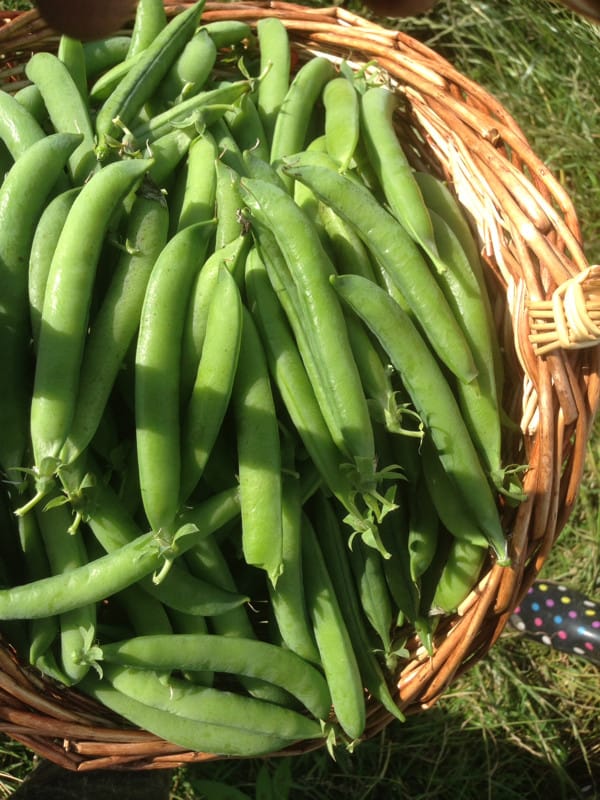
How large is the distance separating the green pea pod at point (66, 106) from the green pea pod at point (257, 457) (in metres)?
0.47

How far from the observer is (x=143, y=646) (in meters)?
1.38

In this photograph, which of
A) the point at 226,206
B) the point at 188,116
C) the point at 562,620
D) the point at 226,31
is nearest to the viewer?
the point at 226,206

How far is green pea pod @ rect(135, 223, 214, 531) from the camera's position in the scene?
4.38ft

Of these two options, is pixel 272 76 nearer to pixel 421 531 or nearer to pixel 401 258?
pixel 401 258

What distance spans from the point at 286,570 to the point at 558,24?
225 cm

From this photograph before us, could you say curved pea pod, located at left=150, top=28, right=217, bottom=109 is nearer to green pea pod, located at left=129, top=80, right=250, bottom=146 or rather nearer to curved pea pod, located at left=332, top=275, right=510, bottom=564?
green pea pod, located at left=129, top=80, right=250, bottom=146

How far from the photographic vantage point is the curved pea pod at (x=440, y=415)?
145 centimetres

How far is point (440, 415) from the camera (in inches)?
57.7

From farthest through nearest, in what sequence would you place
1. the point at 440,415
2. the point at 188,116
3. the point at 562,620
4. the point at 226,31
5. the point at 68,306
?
the point at 562,620
the point at 226,31
the point at 188,116
the point at 440,415
the point at 68,306

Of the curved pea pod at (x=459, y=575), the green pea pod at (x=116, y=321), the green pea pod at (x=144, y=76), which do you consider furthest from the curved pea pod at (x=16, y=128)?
the curved pea pod at (x=459, y=575)

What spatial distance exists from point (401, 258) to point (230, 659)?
78cm

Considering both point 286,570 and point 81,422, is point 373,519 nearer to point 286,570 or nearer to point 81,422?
point 286,570

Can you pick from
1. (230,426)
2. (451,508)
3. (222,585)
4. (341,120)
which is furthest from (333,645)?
(341,120)

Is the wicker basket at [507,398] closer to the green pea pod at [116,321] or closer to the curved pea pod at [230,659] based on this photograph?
the curved pea pod at [230,659]
